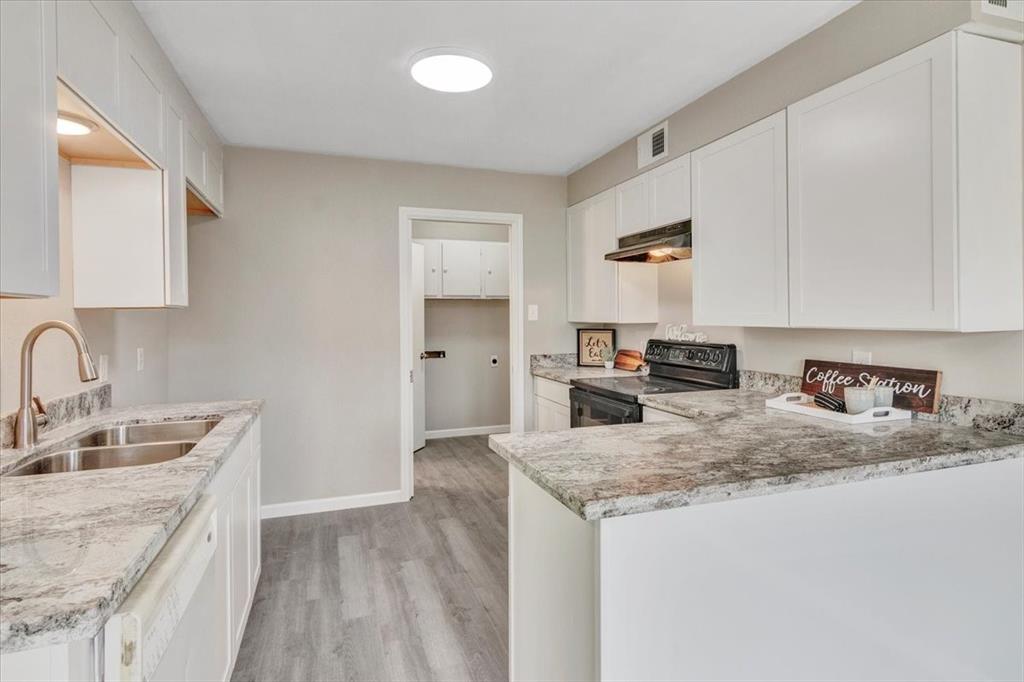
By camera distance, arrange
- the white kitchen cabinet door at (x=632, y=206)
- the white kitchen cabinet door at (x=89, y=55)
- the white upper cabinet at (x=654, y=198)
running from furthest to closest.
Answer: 1. the white kitchen cabinet door at (x=632, y=206)
2. the white upper cabinet at (x=654, y=198)
3. the white kitchen cabinet door at (x=89, y=55)

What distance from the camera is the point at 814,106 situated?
6.91 ft

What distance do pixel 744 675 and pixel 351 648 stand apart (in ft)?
5.09

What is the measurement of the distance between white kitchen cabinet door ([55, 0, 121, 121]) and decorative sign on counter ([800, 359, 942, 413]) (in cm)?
281

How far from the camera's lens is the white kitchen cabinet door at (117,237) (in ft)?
6.57

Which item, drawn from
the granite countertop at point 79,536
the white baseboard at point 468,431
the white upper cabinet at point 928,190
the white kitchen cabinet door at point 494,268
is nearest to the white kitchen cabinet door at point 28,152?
the granite countertop at point 79,536

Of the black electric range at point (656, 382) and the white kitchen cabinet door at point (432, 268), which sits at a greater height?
the white kitchen cabinet door at point (432, 268)

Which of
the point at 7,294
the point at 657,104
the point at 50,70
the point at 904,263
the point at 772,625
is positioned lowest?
the point at 772,625

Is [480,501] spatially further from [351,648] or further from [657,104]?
[657,104]

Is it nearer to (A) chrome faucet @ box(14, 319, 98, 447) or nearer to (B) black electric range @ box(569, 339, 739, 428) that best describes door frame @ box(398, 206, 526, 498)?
(B) black electric range @ box(569, 339, 739, 428)

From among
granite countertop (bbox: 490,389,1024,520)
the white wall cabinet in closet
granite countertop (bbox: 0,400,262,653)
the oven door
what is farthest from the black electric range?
granite countertop (bbox: 0,400,262,653)

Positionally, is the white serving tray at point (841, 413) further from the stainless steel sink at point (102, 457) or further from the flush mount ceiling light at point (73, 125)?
the flush mount ceiling light at point (73, 125)

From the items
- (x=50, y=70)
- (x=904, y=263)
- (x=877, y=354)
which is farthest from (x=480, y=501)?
(x=50, y=70)

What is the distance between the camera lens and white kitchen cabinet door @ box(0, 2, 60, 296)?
1050 mm

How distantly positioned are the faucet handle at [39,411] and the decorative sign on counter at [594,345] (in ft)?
10.5
